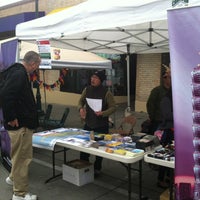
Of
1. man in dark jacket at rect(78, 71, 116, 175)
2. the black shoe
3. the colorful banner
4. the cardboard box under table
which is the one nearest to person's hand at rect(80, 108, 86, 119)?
man in dark jacket at rect(78, 71, 116, 175)

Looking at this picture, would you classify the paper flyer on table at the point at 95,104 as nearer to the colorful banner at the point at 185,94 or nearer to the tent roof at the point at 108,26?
the tent roof at the point at 108,26

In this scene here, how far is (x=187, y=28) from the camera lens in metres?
2.64

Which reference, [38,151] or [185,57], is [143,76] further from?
[185,57]

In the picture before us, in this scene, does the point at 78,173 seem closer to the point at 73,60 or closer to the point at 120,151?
the point at 120,151

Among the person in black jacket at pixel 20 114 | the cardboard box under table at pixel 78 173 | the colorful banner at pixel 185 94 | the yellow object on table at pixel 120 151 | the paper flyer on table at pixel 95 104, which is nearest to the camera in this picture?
the colorful banner at pixel 185 94

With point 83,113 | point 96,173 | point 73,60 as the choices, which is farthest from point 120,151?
point 73,60

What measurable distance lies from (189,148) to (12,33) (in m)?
16.4

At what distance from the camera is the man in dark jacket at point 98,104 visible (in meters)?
4.78

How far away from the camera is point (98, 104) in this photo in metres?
4.84

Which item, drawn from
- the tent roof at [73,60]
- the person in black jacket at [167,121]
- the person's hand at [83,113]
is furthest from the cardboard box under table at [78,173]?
the tent roof at [73,60]

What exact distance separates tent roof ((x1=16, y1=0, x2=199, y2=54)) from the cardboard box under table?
193 centimetres

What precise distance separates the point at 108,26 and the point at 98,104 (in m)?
1.56

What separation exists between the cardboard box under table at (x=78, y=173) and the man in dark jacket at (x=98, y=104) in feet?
1.88

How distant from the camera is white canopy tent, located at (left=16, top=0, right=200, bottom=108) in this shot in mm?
3297
